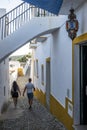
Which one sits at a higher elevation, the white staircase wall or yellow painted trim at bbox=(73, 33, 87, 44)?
the white staircase wall

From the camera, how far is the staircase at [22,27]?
12211 mm

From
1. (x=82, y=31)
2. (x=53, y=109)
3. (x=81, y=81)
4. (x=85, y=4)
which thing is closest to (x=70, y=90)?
(x=81, y=81)

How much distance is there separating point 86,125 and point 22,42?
4.06 meters

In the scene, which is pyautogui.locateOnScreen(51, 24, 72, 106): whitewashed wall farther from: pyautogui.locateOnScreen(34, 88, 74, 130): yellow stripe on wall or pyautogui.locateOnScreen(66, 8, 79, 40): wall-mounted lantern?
pyautogui.locateOnScreen(66, 8, 79, 40): wall-mounted lantern

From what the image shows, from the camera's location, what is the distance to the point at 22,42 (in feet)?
40.5

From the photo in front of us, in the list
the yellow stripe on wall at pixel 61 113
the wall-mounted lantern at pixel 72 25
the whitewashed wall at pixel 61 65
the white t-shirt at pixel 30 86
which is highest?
the wall-mounted lantern at pixel 72 25

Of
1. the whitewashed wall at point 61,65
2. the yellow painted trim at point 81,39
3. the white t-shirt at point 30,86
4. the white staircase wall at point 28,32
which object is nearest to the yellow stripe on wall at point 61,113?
the whitewashed wall at point 61,65

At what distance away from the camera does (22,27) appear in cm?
1247

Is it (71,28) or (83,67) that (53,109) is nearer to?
(83,67)

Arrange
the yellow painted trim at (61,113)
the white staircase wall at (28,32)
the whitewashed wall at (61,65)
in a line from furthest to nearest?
1. the white staircase wall at (28,32)
2. the whitewashed wall at (61,65)
3. the yellow painted trim at (61,113)

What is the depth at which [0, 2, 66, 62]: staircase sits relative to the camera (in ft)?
40.1

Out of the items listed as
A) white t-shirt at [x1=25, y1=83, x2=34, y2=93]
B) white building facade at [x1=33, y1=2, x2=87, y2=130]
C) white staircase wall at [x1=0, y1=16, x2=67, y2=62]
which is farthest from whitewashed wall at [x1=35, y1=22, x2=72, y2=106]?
white t-shirt at [x1=25, y1=83, x2=34, y2=93]

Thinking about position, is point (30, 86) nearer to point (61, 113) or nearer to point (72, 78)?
point (61, 113)

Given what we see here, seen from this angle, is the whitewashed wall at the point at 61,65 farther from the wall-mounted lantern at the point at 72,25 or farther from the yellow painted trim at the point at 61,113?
the wall-mounted lantern at the point at 72,25
